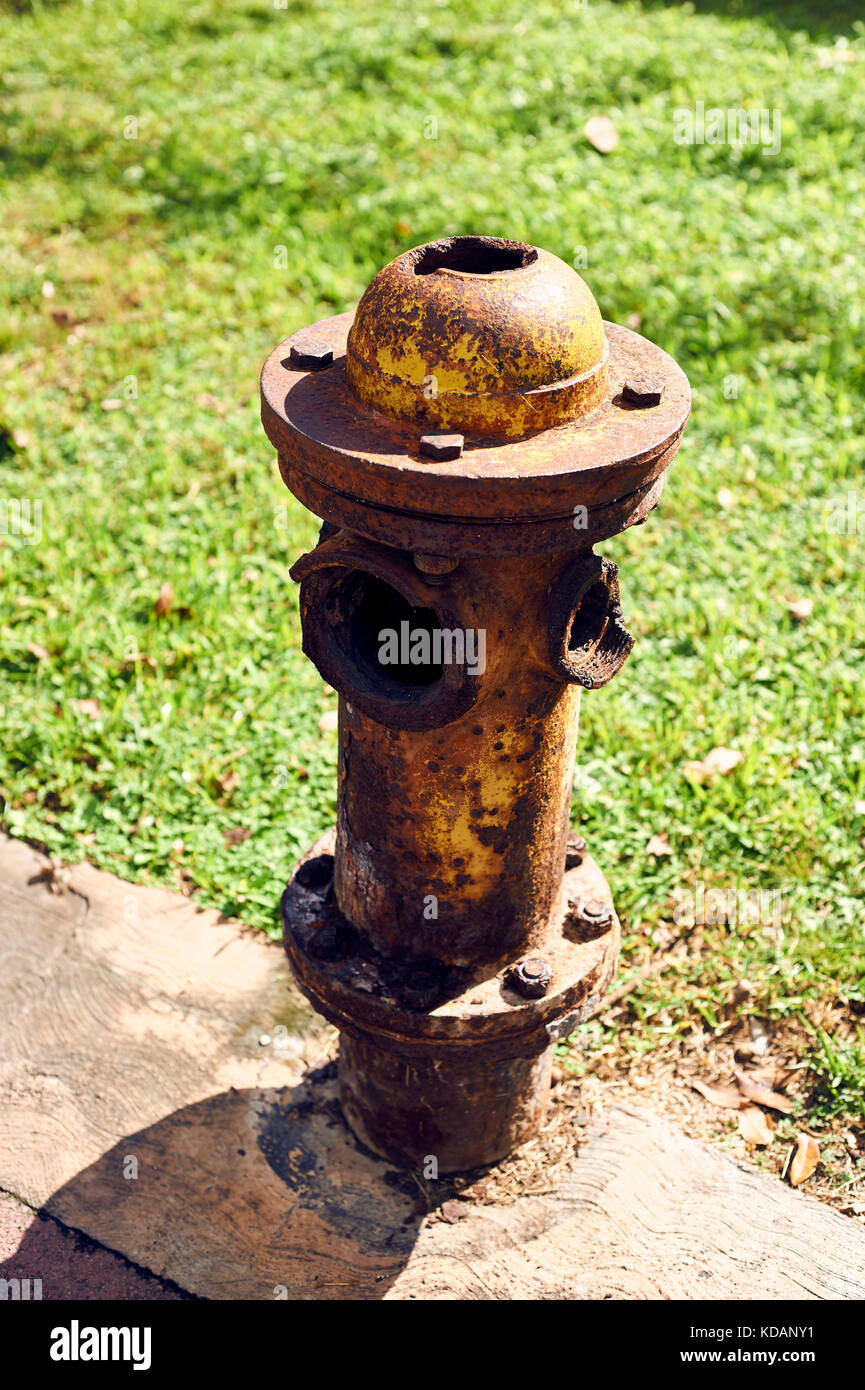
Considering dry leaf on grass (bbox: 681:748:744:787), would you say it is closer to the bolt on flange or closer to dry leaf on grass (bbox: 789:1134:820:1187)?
dry leaf on grass (bbox: 789:1134:820:1187)

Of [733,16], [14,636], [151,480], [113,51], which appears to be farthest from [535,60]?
[14,636]

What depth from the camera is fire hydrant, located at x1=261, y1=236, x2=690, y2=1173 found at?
1930 mm

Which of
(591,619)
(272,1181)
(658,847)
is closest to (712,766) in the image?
(658,847)

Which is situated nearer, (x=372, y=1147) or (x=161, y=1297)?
(x=161, y=1297)

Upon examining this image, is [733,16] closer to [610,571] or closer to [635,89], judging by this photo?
[635,89]

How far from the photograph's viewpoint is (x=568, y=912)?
8.79 ft

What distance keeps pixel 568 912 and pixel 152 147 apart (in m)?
5.95

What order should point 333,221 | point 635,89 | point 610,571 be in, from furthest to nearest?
point 635,89
point 333,221
point 610,571

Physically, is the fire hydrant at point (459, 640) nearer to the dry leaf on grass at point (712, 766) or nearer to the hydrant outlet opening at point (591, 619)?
the hydrant outlet opening at point (591, 619)

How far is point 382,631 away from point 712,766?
1.85 meters

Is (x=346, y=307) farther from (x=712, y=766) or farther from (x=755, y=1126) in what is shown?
(x=755, y=1126)

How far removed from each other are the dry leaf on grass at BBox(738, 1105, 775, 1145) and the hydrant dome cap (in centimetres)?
188

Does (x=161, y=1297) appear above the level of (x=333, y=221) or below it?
below

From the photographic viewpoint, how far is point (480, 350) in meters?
1.92
